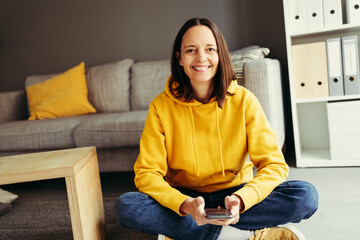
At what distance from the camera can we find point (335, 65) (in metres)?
2.09

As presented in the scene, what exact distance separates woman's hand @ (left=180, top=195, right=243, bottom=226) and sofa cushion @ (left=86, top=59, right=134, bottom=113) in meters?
1.71

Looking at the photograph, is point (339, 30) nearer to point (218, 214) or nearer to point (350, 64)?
point (350, 64)

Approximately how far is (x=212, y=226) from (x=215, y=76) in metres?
0.51

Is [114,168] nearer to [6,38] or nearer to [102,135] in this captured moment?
[102,135]

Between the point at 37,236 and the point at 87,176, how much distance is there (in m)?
0.48

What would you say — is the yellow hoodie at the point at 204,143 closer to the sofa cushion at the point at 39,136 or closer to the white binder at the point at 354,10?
the sofa cushion at the point at 39,136

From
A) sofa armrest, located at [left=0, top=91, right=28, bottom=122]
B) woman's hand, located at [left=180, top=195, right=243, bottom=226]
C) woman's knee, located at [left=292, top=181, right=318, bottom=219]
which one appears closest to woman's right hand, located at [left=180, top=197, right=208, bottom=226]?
woman's hand, located at [left=180, top=195, right=243, bottom=226]

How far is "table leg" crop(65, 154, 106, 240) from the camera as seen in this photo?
3.76 feet

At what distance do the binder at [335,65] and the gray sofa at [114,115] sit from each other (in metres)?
0.29

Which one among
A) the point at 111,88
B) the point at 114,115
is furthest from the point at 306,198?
the point at 111,88

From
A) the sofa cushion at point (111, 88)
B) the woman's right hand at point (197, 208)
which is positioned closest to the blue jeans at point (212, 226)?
the woman's right hand at point (197, 208)

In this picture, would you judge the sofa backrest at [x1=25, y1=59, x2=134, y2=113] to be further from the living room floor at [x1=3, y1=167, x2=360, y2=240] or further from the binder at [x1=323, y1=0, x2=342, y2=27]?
the binder at [x1=323, y1=0, x2=342, y2=27]

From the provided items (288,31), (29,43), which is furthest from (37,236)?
(29,43)

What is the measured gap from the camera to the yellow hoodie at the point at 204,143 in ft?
3.94
